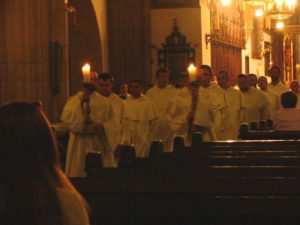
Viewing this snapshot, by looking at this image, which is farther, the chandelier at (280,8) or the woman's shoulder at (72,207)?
the chandelier at (280,8)

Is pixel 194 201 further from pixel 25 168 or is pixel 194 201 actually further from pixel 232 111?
pixel 232 111

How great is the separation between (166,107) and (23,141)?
35.3ft

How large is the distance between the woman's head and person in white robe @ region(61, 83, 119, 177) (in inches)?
296

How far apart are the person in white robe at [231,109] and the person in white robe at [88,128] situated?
3.51 metres

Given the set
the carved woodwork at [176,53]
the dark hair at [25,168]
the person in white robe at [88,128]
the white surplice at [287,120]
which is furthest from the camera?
the carved woodwork at [176,53]

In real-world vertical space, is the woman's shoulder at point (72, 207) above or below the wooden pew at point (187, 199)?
above

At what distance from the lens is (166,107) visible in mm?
13234

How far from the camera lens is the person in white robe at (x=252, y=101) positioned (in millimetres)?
14203

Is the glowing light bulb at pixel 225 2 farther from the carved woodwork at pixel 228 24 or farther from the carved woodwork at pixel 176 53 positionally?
the carved woodwork at pixel 176 53

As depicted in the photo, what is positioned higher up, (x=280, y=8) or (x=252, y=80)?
(x=280, y=8)

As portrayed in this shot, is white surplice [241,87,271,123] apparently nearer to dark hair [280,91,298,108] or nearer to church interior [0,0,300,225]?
church interior [0,0,300,225]

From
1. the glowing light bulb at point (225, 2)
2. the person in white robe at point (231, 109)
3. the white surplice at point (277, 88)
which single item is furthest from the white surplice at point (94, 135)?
the glowing light bulb at point (225, 2)

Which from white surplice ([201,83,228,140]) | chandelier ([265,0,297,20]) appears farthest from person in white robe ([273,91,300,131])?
chandelier ([265,0,297,20])

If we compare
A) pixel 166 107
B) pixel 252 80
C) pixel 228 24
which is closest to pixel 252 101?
pixel 252 80
